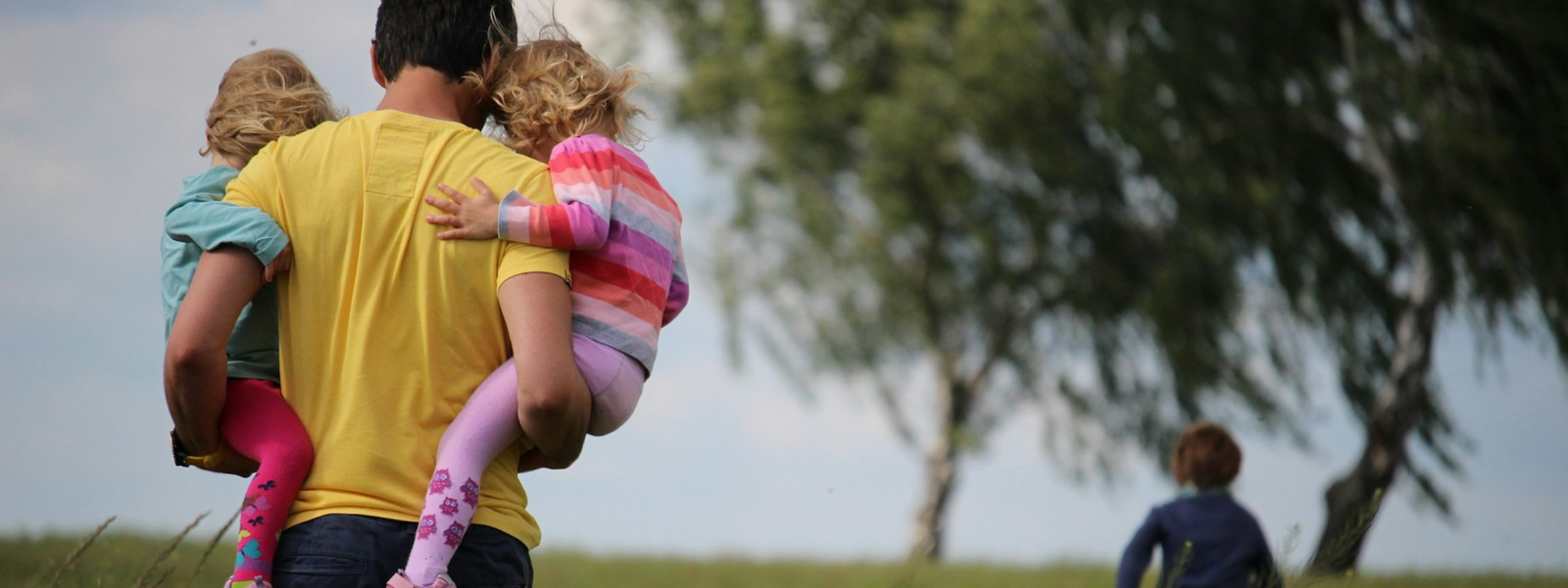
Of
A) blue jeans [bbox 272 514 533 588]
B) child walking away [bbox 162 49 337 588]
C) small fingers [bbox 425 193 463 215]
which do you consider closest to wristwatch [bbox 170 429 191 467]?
child walking away [bbox 162 49 337 588]

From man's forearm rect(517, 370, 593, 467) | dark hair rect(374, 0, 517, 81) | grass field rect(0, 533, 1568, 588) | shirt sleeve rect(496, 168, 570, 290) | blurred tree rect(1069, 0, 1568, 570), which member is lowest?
grass field rect(0, 533, 1568, 588)

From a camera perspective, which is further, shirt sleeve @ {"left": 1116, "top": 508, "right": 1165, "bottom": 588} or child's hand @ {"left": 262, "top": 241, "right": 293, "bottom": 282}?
shirt sleeve @ {"left": 1116, "top": 508, "right": 1165, "bottom": 588}

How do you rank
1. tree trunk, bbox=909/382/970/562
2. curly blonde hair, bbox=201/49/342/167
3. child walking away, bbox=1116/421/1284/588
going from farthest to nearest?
tree trunk, bbox=909/382/970/562, child walking away, bbox=1116/421/1284/588, curly blonde hair, bbox=201/49/342/167

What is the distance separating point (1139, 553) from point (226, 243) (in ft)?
11.7

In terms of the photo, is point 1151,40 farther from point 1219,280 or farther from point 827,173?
point 827,173

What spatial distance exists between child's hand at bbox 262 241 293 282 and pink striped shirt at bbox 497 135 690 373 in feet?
1.03

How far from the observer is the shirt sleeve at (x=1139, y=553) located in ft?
15.1

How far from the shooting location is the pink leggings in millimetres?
1940

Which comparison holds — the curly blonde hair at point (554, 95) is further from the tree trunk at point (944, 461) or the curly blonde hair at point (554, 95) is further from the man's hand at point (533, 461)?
the tree trunk at point (944, 461)

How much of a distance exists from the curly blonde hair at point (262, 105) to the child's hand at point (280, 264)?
0.52 m

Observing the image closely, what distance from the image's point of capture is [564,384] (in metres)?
1.96

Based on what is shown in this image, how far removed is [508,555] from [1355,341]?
1361 centimetres

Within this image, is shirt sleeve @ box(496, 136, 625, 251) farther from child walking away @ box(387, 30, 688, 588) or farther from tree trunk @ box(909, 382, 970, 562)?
tree trunk @ box(909, 382, 970, 562)

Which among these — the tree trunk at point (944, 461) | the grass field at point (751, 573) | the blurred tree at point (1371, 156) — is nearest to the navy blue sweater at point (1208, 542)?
the grass field at point (751, 573)
